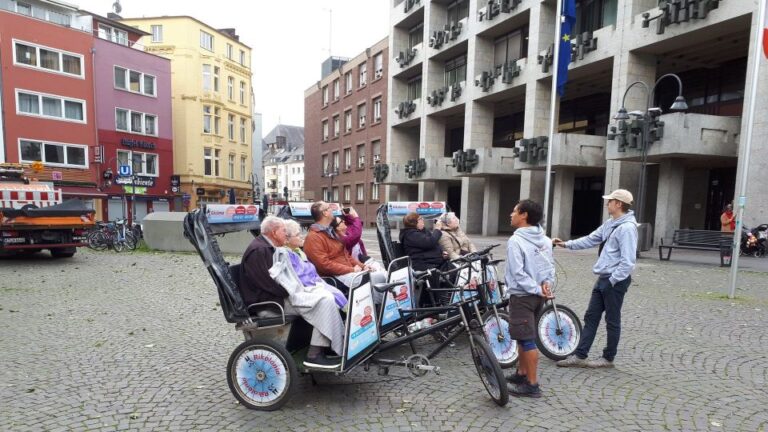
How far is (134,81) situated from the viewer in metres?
34.5

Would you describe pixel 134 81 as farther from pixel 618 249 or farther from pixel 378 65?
pixel 618 249

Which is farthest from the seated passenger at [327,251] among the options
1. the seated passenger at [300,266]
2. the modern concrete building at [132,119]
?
the modern concrete building at [132,119]

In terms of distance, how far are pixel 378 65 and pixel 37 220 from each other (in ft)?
106

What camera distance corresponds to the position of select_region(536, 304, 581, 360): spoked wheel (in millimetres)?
4832

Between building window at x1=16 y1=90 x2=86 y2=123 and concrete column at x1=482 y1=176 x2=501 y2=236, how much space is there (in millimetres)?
26473

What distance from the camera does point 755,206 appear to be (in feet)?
48.4

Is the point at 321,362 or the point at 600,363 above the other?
the point at 321,362

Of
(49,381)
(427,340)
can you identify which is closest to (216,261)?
(49,381)

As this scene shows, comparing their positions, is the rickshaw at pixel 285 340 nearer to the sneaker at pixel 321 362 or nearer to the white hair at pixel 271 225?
the sneaker at pixel 321 362

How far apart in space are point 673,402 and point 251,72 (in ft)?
162

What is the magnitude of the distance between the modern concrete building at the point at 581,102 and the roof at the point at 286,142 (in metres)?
72.0

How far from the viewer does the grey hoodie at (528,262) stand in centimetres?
377

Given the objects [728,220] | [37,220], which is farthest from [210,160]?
[728,220]

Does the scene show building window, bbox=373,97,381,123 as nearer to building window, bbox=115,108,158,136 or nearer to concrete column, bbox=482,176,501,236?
concrete column, bbox=482,176,501,236
